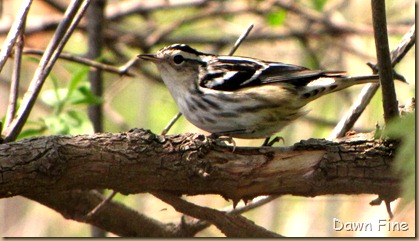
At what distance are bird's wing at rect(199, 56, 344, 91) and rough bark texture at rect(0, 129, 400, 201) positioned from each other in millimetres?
975

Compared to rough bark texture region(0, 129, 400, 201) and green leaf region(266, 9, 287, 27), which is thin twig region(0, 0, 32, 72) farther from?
green leaf region(266, 9, 287, 27)

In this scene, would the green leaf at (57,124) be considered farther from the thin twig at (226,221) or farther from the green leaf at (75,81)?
the thin twig at (226,221)

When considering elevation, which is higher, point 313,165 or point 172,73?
point 172,73

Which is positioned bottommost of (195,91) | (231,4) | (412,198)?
(412,198)

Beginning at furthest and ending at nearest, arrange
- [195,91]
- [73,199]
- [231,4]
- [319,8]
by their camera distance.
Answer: [231,4], [319,8], [195,91], [73,199]

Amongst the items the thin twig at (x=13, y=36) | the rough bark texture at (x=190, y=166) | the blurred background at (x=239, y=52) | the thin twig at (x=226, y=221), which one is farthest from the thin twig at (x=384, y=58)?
the blurred background at (x=239, y=52)

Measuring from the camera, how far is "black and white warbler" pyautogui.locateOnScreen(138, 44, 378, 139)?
3.99 metres

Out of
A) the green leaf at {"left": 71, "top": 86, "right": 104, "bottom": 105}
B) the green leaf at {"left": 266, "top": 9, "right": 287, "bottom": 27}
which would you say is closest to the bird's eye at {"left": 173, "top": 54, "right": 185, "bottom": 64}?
the green leaf at {"left": 71, "top": 86, "right": 104, "bottom": 105}

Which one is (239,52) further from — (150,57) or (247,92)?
(247,92)

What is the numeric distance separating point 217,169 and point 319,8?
3246mm

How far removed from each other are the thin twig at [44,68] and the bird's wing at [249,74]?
1011mm

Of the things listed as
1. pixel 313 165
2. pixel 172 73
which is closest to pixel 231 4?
pixel 172 73

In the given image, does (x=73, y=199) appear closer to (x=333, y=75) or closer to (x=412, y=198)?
(x=333, y=75)

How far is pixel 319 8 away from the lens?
19.5 feet
